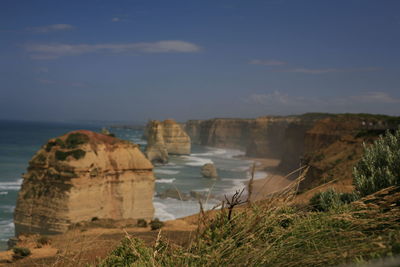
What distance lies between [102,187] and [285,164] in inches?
2243

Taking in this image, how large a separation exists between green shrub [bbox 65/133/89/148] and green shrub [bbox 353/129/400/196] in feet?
78.0

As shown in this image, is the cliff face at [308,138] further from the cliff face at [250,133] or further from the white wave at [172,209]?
the white wave at [172,209]

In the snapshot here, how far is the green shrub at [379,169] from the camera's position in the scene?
6.26 metres

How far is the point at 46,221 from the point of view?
25.0 metres

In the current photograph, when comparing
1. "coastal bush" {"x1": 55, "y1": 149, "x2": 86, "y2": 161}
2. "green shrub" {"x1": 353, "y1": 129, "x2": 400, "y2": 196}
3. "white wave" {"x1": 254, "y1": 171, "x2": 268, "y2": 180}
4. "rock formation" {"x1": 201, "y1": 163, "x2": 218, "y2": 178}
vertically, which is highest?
"green shrub" {"x1": 353, "y1": 129, "x2": 400, "y2": 196}

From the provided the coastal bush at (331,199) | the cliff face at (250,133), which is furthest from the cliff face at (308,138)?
the coastal bush at (331,199)

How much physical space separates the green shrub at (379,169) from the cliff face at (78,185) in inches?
875

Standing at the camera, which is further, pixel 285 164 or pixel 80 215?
pixel 285 164

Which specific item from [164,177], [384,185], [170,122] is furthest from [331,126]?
[170,122]

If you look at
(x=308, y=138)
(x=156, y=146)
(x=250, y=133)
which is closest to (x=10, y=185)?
(x=156, y=146)

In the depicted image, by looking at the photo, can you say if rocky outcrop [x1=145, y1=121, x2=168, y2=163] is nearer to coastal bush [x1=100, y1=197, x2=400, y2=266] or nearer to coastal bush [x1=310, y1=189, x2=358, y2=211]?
coastal bush [x1=310, y1=189, x2=358, y2=211]

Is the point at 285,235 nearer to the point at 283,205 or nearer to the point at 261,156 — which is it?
the point at 283,205

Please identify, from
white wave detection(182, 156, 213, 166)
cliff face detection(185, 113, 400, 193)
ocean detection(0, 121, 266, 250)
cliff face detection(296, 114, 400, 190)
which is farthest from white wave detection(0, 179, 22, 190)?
white wave detection(182, 156, 213, 166)

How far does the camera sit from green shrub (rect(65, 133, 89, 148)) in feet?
89.6
